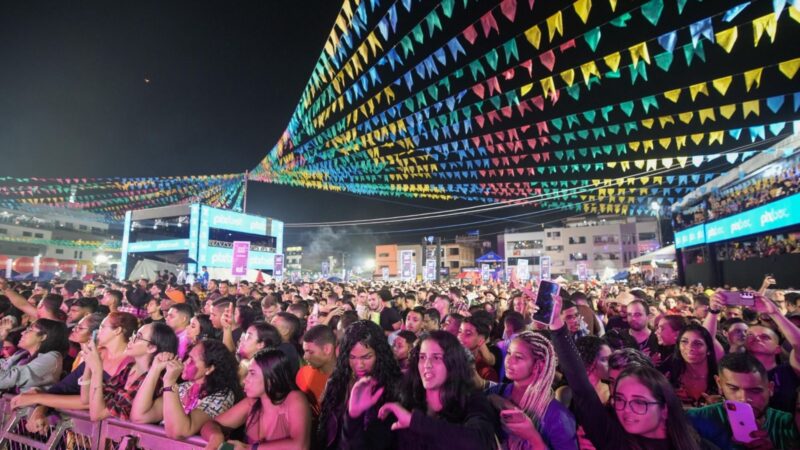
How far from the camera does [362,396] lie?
8.66ft

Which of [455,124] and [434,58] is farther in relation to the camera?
[455,124]

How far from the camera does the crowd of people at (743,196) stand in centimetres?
1357

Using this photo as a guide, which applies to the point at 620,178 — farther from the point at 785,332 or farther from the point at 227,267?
the point at 227,267

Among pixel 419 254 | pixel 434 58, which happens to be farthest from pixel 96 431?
pixel 419 254

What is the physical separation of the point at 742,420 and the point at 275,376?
2.87 meters

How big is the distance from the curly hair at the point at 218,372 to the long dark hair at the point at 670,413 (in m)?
2.90

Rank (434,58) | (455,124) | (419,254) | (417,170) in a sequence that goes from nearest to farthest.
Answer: (434,58) → (455,124) → (417,170) → (419,254)

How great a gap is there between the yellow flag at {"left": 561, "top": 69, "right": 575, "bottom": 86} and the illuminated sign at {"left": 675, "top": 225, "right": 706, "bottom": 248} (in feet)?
54.8

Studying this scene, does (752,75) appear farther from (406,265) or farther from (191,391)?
(406,265)

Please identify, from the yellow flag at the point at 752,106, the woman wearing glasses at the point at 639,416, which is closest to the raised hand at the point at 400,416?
the woman wearing glasses at the point at 639,416

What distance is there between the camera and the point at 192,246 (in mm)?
30469

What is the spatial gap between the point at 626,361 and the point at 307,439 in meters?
2.27

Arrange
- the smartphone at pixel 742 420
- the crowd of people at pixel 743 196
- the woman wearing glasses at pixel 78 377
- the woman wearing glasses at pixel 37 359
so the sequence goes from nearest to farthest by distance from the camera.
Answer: the smartphone at pixel 742 420, the woman wearing glasses at pixel 78 377, the woman wearing glasses at pixel 37 359, the crowd of people at pixel 743 196

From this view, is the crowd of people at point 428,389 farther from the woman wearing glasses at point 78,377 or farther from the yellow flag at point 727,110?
the yellow flag at point 727,110
